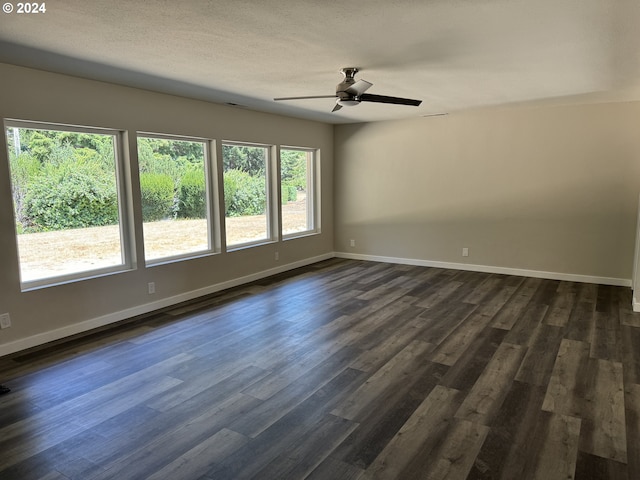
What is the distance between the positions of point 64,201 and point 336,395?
3199 millimetres

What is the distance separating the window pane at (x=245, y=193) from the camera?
577 centimetres

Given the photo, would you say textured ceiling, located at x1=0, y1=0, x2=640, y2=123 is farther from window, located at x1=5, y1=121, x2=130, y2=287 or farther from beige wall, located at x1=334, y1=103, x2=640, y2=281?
beige wall, located at x1=334, y1=103, x2=640, y2=281

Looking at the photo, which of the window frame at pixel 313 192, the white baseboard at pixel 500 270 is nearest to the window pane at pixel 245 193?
the window frame at pixel 313 192

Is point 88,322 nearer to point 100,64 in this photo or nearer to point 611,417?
point 100,64

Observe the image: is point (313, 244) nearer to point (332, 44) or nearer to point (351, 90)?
point (351, 90)

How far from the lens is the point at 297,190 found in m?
7.14

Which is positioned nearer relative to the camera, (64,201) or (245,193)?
(64,201)

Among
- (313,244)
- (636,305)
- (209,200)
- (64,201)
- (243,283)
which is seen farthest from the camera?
(313,244)

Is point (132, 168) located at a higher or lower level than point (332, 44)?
lower

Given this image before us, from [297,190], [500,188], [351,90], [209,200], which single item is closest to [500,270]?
[500,188]

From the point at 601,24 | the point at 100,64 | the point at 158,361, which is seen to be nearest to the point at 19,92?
the point at 100,64

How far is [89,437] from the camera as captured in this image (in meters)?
2.41

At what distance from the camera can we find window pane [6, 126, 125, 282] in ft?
12.3

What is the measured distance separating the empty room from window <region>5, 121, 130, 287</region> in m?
0.02
